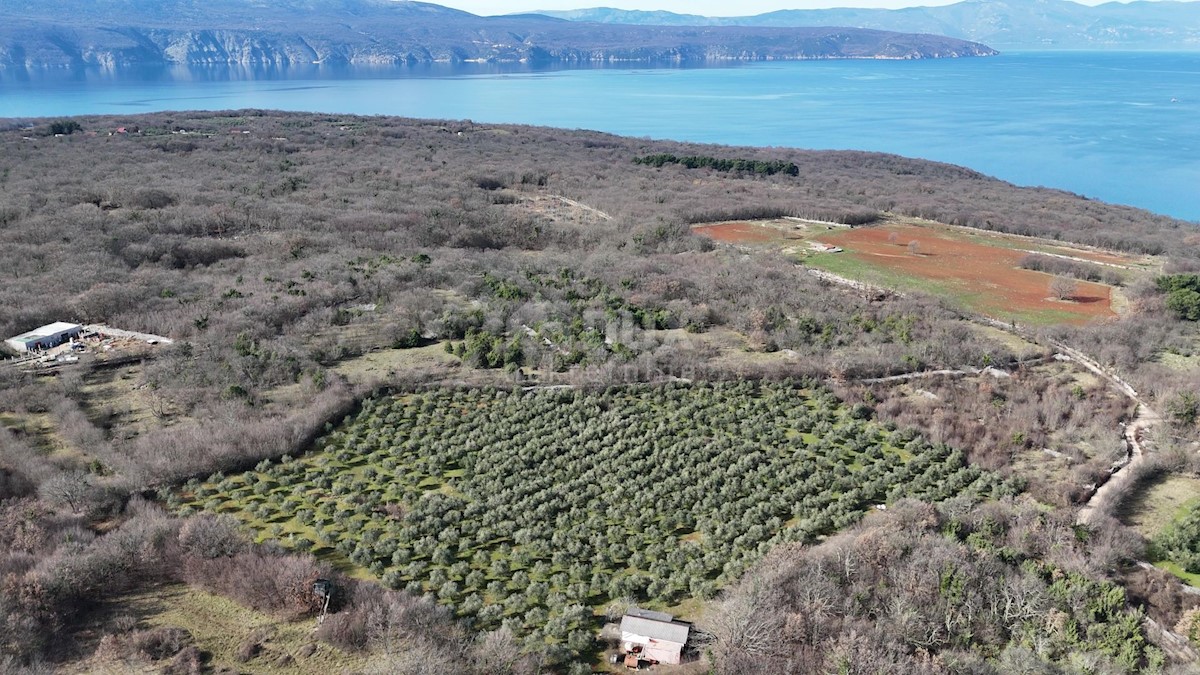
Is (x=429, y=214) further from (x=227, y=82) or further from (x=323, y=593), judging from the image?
(x=227, y=82)

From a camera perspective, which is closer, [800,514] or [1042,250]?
[800,514]

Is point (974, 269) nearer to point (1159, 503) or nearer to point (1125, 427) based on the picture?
point (1125, 427)

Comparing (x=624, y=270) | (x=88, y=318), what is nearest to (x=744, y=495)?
(x=624, y=270)

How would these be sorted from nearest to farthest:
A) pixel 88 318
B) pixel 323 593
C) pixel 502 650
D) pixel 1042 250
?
1. pixel 502 650
2. pixel 323 593
3. pixel 88 318
4. pixel 1042 250

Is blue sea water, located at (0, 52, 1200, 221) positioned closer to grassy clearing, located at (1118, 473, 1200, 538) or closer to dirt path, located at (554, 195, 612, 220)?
dirt path, located at (554, 195, 612, 220)

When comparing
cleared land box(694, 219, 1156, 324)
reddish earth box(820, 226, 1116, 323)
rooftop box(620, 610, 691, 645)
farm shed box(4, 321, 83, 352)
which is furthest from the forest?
reddish earth box(820, 226, 1116, 323)

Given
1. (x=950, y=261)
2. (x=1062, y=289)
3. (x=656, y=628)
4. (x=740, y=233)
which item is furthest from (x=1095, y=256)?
(x=656, y=628)

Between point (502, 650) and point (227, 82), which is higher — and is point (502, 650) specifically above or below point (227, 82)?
below
